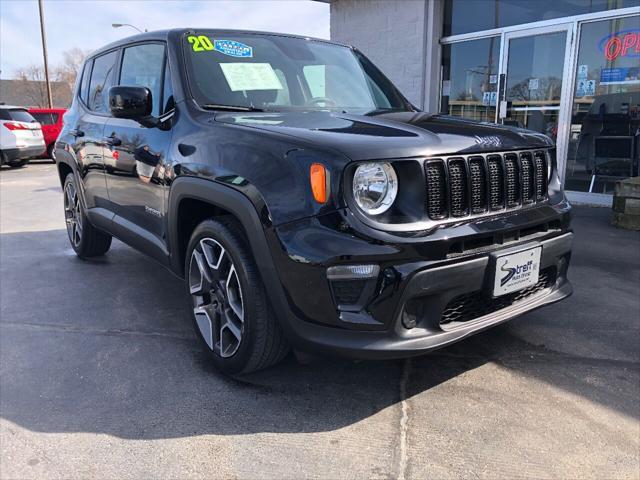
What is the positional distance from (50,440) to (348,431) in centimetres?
129

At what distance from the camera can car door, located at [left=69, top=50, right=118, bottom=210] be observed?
4.02 m

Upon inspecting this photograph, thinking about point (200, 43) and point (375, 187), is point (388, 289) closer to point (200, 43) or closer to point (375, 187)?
point (375, 187)

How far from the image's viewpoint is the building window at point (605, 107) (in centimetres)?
718

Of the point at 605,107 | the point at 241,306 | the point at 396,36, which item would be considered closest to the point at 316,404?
the point at 241,306

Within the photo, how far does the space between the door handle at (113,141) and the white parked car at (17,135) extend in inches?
494

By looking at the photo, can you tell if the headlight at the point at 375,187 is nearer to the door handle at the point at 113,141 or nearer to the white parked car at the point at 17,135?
the door handle at the point at 113,141

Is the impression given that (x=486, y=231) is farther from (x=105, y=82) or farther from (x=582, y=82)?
(x=582, y=82)

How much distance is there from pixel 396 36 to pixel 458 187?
7.62m

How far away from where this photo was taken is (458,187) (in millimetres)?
2275

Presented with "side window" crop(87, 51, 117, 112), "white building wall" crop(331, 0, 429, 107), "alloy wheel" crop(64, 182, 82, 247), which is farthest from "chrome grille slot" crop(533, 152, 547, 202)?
"white building wall" crop(331, 0, 429, 107)

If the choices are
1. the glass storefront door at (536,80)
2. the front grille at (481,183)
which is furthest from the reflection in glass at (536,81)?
the front grille at (481,183)

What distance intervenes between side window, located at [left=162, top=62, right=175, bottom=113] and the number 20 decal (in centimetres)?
20

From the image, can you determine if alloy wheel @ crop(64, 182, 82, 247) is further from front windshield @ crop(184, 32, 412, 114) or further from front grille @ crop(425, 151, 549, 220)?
front grille @ crop(425, 151, 549, 220)

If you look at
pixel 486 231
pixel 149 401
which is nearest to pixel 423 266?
pixel 486 231
